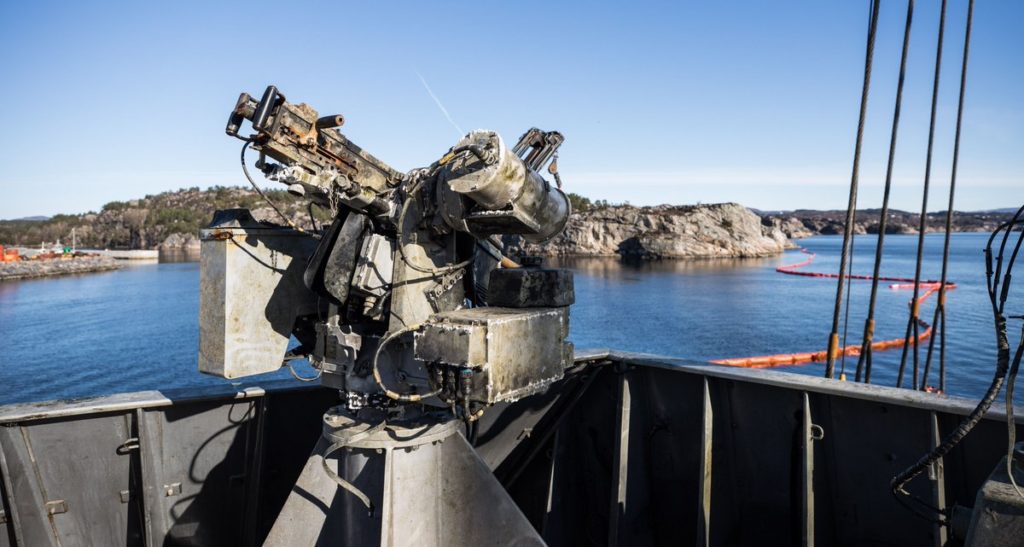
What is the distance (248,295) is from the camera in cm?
374

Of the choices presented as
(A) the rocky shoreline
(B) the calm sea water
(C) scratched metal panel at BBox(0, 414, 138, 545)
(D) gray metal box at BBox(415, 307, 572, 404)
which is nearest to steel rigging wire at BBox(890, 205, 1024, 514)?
(D) gray metal box at BBox(415, 307, 572, 404)

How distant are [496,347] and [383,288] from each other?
820 mm

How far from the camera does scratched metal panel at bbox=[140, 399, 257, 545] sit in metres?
4.18

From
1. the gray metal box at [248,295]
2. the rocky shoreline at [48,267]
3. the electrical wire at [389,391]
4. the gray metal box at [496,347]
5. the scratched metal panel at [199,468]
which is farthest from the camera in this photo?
the rocky shoreline at [48,267]

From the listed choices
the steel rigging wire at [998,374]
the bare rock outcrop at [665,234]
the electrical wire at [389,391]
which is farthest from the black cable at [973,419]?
the bare rock outcrop at [665,234]

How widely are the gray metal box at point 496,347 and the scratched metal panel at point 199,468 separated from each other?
2.01m

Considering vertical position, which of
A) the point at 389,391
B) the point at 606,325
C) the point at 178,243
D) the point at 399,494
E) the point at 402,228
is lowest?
the point at 178,243

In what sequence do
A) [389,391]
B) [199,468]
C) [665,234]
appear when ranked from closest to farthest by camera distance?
[389,391]
[199,468]
[665,234]

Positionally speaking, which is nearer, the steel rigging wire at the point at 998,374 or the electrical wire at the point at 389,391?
the steel rigging wire at the point at 998,374

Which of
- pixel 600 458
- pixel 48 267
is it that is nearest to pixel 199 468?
pixel 600 458

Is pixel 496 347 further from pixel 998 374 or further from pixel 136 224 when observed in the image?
pixel 136 224

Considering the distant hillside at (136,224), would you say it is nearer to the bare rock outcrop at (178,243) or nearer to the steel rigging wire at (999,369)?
the bare rock outcrop at (178,243)

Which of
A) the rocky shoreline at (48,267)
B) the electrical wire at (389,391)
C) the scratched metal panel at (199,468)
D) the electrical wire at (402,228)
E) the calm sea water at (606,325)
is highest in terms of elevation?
the electrical wire at (402,228)

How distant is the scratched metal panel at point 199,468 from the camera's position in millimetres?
4180
